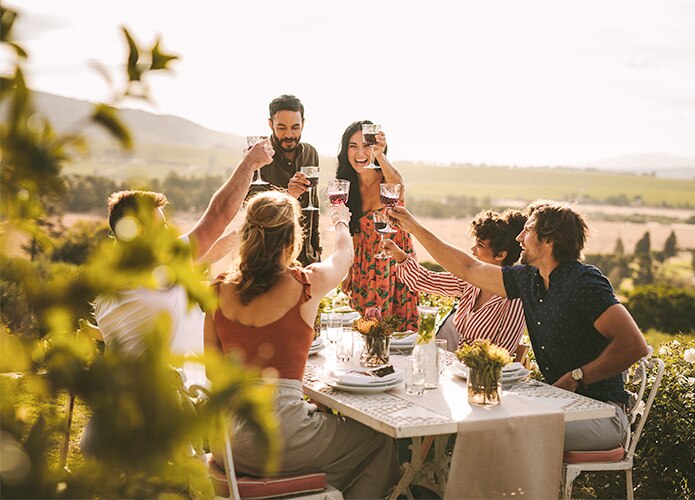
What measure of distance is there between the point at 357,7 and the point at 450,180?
9.96m

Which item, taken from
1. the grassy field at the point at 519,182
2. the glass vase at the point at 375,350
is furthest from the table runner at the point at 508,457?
the grassy field at the point at 519,182

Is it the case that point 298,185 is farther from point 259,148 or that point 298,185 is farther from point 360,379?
point 360,379

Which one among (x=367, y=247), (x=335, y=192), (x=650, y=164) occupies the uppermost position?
(x=650, y=164)

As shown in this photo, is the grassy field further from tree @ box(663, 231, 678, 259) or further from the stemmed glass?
the stemmed glass

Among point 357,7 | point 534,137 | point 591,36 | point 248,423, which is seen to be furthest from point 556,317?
point 534,137

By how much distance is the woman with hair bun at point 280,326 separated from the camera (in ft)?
8.89

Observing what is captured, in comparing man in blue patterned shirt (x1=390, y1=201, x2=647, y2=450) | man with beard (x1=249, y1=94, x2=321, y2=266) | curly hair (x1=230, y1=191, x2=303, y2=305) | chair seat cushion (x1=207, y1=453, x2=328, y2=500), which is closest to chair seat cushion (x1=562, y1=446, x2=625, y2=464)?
man in blue patterned shirt (x1=390, y1=201, x2=647, y2=450)

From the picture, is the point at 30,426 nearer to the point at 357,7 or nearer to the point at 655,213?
the point at 357,7

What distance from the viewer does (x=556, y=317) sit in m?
3.19

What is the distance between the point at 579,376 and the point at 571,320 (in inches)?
8.9

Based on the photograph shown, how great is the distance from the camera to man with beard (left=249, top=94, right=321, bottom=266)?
4688mm

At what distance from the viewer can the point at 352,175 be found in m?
5.00

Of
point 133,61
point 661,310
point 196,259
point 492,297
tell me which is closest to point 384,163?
point 492,297

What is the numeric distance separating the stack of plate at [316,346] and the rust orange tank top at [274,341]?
2.52ft
